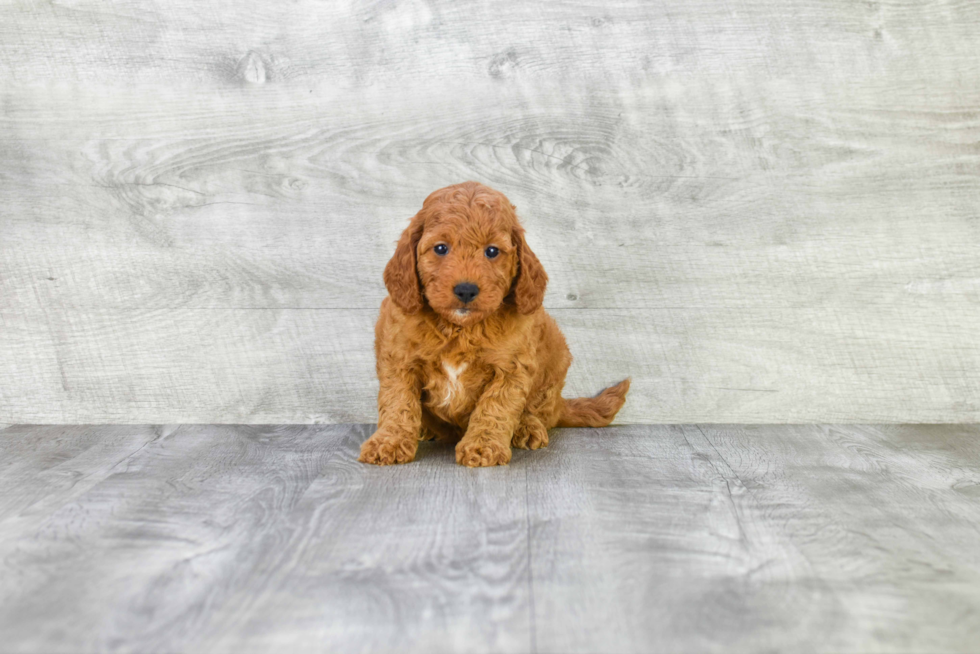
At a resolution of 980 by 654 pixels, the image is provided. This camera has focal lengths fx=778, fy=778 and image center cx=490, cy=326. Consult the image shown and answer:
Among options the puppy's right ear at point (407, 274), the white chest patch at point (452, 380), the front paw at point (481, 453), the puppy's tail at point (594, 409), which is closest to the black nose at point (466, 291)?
the puppy's right ear at point (407, 274)

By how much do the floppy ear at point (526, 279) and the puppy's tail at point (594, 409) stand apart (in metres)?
0.68

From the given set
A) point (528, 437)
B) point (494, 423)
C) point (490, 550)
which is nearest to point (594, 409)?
point (528, 437)

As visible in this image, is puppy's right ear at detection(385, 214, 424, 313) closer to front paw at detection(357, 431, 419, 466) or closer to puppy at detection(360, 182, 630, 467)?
puppy at detection(360, 182, 630, 467)

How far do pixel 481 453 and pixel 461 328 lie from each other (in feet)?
1.23

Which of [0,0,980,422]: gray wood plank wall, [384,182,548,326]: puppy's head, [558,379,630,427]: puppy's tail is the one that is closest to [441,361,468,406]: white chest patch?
[384,182,548,326]: puppy's head

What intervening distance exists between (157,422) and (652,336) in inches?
77.6

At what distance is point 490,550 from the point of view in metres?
1.63

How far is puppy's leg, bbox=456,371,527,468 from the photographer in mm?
2273

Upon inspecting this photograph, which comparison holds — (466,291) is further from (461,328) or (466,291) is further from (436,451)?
(436,451)

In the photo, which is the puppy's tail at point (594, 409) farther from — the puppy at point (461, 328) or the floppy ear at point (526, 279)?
the floppy ear at point (526, 279)

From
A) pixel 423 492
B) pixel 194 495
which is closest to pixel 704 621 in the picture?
pixel 423 492

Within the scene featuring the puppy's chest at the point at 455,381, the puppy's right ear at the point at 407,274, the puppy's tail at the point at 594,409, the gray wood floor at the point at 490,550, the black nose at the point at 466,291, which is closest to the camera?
the gray wood floor at the point at 490,550

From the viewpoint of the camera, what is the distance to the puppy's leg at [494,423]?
227 centimetres

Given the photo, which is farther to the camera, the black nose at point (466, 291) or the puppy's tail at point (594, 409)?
the puppy's tail at point (594, 409)
